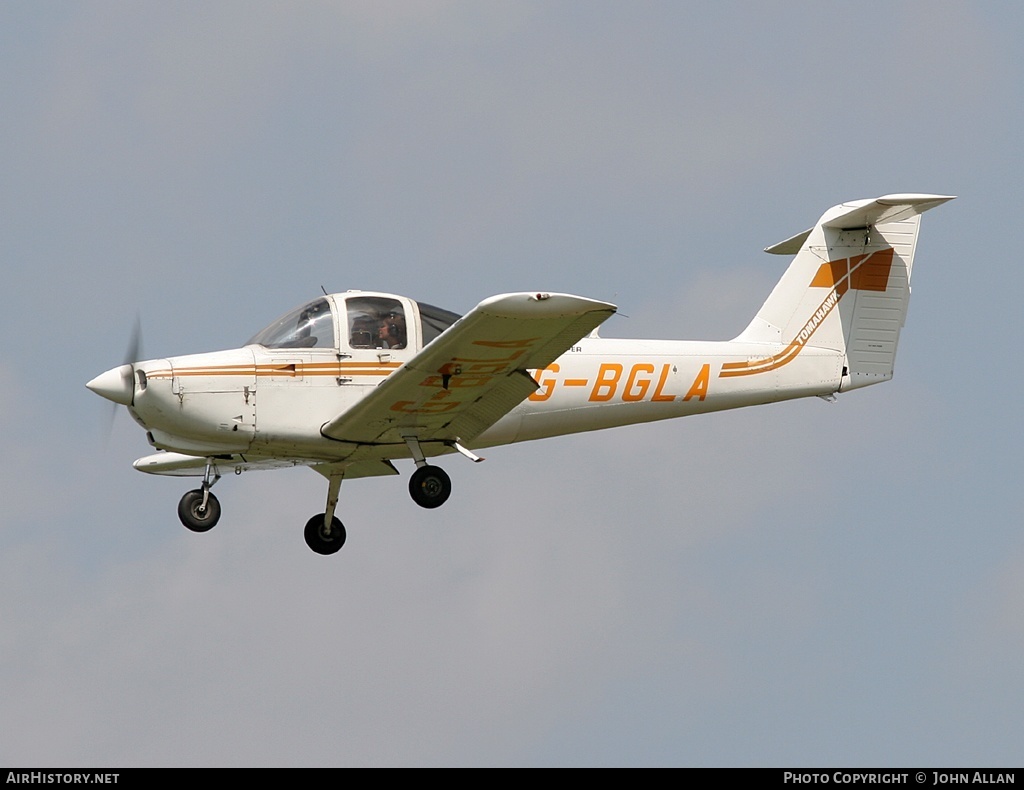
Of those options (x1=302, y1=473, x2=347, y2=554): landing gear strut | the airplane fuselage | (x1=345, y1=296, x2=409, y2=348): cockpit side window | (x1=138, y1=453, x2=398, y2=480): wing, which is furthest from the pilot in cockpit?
(x1=302, y1=473, x2=347, y2=554): landing gear strut

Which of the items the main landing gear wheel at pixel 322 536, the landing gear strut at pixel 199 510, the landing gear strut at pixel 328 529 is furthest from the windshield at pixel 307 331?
the main landing gear wheel at pixel 322 536

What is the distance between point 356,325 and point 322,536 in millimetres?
2573

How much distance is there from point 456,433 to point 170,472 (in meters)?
3.38

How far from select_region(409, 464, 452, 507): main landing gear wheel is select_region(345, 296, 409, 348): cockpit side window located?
49.6 inches

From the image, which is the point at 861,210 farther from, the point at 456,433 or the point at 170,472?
the point at 170,472

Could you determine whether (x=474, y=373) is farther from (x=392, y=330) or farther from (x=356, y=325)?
(x=356, y=325)

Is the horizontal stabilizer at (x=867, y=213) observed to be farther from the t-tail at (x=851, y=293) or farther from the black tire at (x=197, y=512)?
the black tire at (x=197, y=512)

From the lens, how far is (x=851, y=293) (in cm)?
1928

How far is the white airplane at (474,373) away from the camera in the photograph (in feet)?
52.0

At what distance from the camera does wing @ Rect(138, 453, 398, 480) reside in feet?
57.4

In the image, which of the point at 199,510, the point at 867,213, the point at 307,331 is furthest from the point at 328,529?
the point at 867,213
